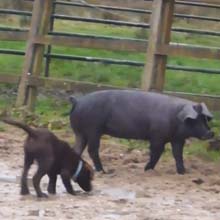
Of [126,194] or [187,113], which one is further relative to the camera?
[187,113]

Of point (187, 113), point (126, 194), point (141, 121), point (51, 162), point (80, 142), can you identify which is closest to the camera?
point (51, 162)

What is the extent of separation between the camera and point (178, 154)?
376 inches

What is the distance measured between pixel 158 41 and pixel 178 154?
2287 mm

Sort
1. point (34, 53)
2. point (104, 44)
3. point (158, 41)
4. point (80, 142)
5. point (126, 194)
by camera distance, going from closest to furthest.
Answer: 1. point (126, 194)
2. point (80, 142)
3. point (158, 41)
4. point (104, 44)
5. point (34, 53)

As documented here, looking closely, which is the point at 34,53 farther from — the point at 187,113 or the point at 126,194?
the point at 126,194

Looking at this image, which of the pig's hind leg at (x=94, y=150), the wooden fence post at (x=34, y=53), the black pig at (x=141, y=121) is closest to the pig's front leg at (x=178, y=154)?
the black pig at (x=141, y=121)

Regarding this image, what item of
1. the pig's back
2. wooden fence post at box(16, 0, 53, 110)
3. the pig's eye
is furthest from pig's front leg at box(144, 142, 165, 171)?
wooden fence post at box(16, 0, 53, 110)

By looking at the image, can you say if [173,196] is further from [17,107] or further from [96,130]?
[17,107]

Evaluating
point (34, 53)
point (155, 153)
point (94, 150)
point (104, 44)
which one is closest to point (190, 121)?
point (155, 153)

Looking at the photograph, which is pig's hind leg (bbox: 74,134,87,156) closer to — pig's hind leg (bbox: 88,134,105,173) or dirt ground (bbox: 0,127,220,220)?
pig's hind leg (bbox: 88,134,105,173)

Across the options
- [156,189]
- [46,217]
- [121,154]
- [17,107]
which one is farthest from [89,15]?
[46,217]

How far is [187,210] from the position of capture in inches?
303

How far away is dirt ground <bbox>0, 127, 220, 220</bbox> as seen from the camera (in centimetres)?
741

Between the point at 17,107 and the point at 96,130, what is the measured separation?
2.91m
